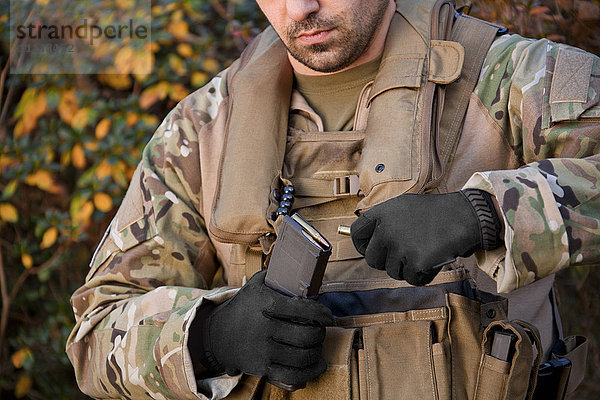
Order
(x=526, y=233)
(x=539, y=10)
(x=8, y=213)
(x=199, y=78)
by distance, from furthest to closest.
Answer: (x=8, y=213)
(x=199, y=78)
(x=539, y=10)
(x=526, y=233)

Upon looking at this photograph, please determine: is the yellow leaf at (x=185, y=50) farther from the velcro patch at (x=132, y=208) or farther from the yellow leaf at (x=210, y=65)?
the velcro patch at (x=132, y=208)

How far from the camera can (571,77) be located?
1547mm

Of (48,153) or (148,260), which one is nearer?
(148,260)

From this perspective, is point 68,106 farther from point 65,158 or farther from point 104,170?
point 104,170

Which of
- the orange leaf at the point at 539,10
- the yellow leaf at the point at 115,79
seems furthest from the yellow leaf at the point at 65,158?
the orange leaf at the point at 539,10

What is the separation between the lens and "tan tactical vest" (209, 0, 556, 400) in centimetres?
148

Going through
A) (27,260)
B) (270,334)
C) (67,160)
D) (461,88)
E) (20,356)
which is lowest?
(20,356)

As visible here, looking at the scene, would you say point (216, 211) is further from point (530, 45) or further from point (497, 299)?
point (530, 45)

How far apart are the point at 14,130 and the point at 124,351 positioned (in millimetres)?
2082

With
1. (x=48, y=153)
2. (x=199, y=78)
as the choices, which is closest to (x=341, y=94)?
(x=199, y=78)

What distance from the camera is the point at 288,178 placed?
5.83 feet

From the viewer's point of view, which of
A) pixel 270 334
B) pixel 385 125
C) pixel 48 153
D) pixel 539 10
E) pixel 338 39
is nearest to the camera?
pixel 270 334

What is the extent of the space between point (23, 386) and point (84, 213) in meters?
0.98

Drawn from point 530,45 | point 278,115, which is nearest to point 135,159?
point 278,115
